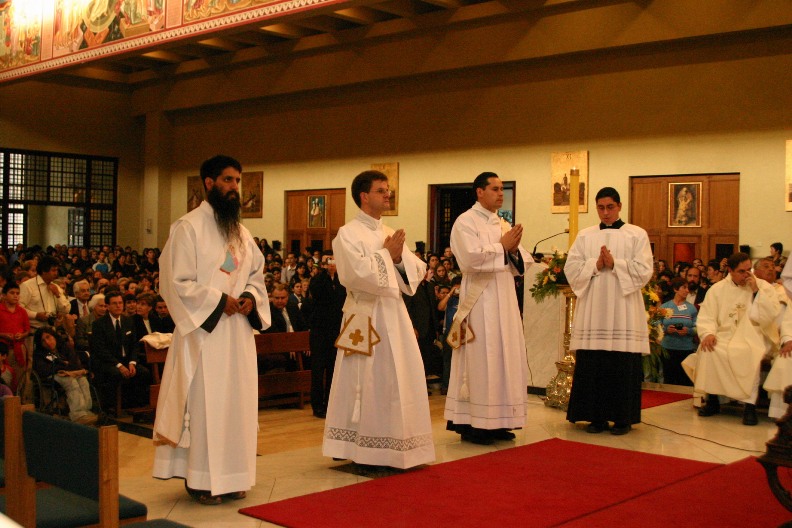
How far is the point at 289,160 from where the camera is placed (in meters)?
22.7

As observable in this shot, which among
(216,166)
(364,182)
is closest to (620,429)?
→ (364,182)

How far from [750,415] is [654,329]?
1.52 m

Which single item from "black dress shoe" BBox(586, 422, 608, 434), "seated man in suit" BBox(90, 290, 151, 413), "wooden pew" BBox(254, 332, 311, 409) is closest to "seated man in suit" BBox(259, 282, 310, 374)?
"wooden pew" BBox(254, 332, 311, 409)

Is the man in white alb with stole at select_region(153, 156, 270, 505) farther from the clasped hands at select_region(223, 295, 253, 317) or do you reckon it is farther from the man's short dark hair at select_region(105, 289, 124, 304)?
the man's short dark hair at select_region(105, 289, 124, 304)

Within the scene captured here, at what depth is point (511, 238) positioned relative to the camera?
6.48m

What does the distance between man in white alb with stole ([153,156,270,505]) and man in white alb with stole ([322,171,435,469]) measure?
709 millimetres

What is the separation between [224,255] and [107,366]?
3.59 metres

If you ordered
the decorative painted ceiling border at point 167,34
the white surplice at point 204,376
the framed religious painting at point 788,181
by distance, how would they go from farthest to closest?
1. the framed religious painting at point 788,181
2. the decorative painted ceiling border at point 167,34
3. the white surplice at point 204,376

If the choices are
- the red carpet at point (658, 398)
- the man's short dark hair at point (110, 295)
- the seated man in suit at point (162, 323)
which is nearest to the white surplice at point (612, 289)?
the red carpet at point (658, 398)

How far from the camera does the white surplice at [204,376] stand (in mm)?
4898

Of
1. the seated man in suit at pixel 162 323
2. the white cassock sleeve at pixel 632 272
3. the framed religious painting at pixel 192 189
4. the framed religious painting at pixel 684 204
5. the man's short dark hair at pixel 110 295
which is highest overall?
the framed religious painting at pixel 192 189

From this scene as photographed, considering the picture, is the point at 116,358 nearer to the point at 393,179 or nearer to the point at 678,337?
the point at 678,337

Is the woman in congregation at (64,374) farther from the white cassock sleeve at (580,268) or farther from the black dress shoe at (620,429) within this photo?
the black dress shoe at (620,429)

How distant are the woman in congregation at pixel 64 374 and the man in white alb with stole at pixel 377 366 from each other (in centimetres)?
326
